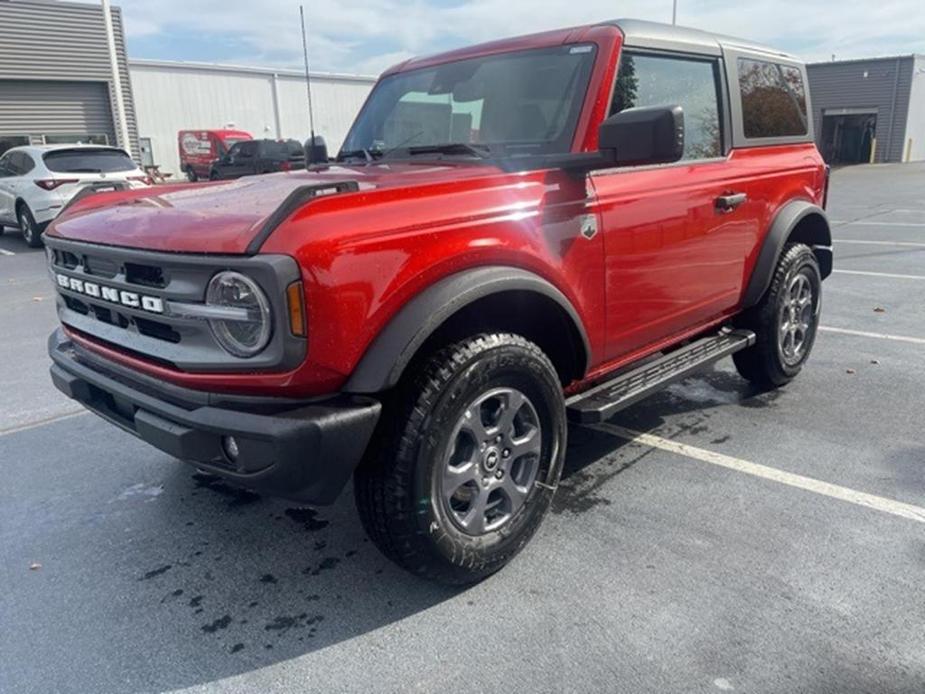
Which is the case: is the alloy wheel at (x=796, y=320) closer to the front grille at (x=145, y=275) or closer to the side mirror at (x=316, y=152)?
the side mirror at (x=316, y=152)

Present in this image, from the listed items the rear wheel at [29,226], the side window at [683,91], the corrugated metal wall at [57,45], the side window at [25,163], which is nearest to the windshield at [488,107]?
the side window at [683,91]

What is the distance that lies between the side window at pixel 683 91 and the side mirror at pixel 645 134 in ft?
1.82

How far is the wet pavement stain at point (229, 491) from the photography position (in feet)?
11.2

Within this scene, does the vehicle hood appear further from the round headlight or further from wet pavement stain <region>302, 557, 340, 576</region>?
wet pavement stain <region>302, 557, 340, 576</region>

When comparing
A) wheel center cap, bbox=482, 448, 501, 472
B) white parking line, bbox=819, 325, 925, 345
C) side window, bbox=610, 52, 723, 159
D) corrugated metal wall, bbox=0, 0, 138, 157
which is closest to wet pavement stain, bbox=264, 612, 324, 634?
wheel center cap, bbox=482, 448, 501, 472

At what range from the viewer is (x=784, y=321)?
4539 mm

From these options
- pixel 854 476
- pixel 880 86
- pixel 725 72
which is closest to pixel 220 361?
pixel 854 476

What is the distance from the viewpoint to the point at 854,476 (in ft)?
11.3

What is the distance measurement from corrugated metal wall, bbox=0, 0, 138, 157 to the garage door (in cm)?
10

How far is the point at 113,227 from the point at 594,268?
1836mm

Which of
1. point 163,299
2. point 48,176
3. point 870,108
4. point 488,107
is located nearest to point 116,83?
point 48,176

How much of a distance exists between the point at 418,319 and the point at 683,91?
223 centimetres

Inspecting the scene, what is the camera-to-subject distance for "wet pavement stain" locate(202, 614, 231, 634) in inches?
98.1

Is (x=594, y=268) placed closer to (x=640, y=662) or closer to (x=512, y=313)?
(x=512, y=313)
